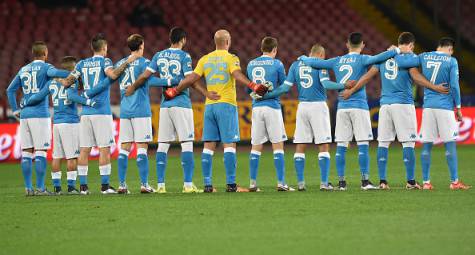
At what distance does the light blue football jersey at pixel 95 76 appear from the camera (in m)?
14.6

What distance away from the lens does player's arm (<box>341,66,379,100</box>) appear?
1402 centimetres

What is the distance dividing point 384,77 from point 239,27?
1822 centimetres

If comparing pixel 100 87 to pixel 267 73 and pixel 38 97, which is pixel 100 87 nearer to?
pixel 38 97

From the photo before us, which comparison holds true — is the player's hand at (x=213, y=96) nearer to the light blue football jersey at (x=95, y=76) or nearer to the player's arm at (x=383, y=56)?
the light blue football jersey at (x=95, y=76)

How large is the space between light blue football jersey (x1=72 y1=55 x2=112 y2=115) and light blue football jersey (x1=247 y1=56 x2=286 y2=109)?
2076 millimetres

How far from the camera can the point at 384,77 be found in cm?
1434

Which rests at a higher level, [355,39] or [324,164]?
[355,39]

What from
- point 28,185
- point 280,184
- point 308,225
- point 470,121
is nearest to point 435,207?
point 308,225

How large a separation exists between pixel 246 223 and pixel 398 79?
4256 millimetres

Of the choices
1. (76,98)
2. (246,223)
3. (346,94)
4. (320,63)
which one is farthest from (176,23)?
(246,223)

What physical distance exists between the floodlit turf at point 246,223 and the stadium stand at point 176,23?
48.0 feet

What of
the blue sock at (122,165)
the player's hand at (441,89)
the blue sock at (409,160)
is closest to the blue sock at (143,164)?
the blue sock at (122,165)

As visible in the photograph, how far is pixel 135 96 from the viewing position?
1455 cm

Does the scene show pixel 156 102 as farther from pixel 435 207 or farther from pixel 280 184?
pixel 435 207
